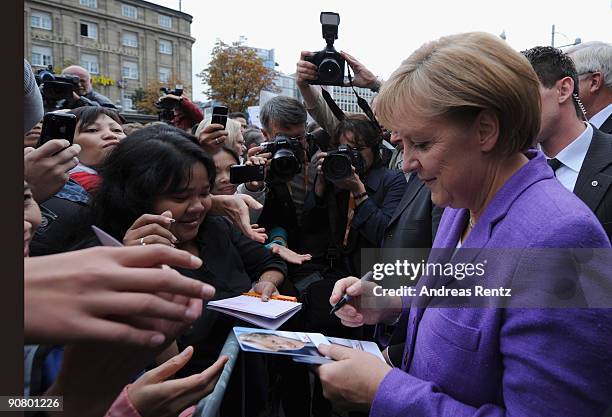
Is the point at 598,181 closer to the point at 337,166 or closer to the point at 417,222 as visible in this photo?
Result: the point at 417,222

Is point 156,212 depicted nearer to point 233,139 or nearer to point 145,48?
point 233,139

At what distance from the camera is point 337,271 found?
302cm

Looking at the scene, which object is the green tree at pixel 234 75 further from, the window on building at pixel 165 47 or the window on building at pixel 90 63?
the window on building at pixel 165 47

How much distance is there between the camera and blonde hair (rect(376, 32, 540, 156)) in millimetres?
1284

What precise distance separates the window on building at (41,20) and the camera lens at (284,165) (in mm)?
50261

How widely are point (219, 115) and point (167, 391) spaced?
194cm

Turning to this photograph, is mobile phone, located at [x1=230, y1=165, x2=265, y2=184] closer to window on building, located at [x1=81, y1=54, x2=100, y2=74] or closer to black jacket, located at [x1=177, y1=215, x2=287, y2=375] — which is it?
black jacket, located at [x1=177, y1=215, x2=287, y2=375]

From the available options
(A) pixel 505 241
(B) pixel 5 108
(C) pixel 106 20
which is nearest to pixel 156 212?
(B) pixel 5 108

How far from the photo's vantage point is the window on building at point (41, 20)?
141 ft

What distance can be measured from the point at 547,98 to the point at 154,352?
2614mm

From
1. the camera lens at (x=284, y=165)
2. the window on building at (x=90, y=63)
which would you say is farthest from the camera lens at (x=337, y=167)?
the window on building at (x=90, y=63)

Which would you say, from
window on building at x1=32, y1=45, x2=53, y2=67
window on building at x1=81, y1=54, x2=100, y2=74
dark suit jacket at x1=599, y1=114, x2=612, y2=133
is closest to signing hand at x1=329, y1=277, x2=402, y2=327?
dark suit jacket at x1=599, y1=114, x2=612, y2=133

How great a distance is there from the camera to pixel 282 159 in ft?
9.77

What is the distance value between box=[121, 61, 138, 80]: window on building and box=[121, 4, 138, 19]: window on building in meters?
5.27
